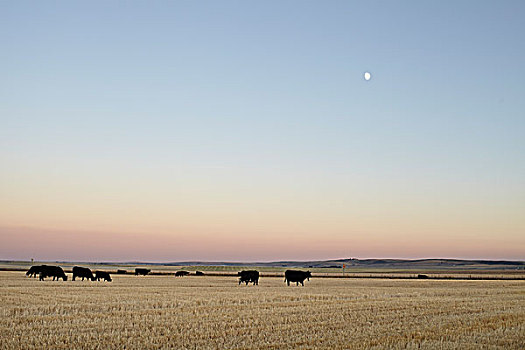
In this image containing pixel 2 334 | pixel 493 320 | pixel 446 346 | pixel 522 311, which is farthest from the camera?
pixel 522 311

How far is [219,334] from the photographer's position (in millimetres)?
17719

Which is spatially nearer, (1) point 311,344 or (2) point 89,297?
(1) point 311,344

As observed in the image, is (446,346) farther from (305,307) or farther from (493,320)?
(305,307)

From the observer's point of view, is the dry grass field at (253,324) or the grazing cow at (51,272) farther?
the grazing cow at (51,272)

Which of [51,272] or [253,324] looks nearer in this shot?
[253,324]

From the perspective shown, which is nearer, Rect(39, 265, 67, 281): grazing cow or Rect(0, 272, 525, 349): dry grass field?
Rect(0, 272, 525, 349): dry grass field

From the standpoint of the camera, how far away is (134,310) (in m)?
24.3

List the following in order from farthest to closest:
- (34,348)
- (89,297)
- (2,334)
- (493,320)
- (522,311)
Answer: (89,297)
(522,311)
(493,320)
(2,334)
(34,348)

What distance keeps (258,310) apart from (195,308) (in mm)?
2906

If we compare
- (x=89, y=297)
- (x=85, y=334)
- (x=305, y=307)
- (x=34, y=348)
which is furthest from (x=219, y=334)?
(x=89, y=297)

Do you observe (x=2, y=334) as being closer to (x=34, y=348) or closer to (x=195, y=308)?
(x=34, y=348)

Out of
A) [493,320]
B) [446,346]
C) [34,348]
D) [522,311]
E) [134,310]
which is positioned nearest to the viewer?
[34,348]

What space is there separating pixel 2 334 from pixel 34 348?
2.91 m

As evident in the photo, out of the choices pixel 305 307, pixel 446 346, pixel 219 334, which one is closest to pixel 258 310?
pixel 305 307
